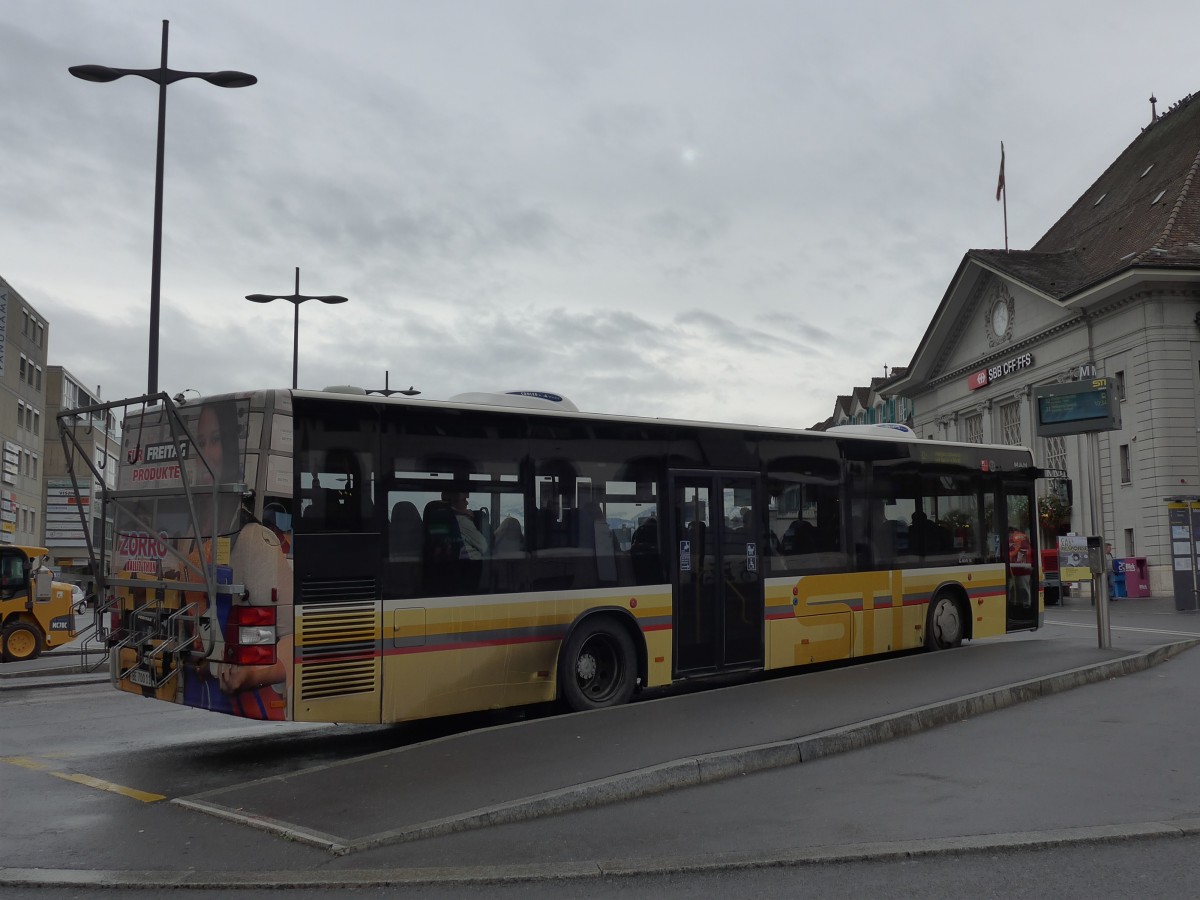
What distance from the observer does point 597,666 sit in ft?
37.1

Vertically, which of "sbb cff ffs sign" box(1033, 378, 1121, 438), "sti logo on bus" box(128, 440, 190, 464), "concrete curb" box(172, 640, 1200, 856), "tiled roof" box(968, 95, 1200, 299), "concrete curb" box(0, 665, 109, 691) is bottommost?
"concrete curb" box(0, 665, 109, 691)

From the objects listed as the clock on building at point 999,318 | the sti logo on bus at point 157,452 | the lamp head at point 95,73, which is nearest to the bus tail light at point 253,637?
the sti logo on bus at point 157,452

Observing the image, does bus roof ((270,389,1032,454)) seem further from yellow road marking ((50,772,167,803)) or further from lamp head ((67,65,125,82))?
lamp head ((67,65,125,82))

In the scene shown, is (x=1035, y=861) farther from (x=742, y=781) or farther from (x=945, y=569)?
(x=945, y=569)

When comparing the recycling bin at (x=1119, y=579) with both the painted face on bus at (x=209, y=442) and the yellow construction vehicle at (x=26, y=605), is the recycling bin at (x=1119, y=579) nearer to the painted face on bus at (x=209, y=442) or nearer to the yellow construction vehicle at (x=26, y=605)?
the yellow construction vehicle at (x=26, y=605)

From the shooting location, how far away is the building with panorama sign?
39156mm

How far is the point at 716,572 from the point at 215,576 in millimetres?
5261

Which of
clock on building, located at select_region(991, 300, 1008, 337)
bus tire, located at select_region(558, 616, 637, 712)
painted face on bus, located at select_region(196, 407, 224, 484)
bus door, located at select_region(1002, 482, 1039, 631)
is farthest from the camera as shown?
clock on building, located at select_region(991, 300, 1008, 337)

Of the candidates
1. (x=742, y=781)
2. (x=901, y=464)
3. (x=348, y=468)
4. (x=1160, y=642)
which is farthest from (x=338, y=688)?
(x=1160, y=642)

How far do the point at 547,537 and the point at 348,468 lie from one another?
211 centimetres

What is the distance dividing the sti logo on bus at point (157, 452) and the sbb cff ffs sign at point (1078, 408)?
12.7m

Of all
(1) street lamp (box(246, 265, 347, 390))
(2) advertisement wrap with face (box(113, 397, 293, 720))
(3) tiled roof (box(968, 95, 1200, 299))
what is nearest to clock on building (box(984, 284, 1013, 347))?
(3) tiled roof (box(968, 95, 1200, 299))

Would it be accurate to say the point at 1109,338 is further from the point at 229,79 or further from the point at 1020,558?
the point at 229,79

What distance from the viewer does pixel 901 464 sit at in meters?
14.9
